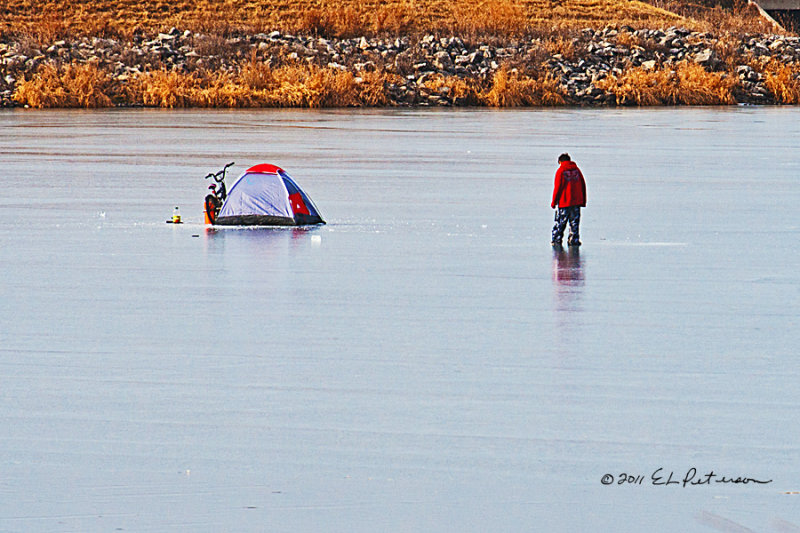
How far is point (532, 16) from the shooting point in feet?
202

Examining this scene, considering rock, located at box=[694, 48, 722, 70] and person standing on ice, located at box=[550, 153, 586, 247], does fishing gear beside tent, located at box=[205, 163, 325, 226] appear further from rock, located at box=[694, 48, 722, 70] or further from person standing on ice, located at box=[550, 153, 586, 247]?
rock, located at box=[694, 48, 722, 70]

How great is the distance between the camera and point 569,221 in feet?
47.3

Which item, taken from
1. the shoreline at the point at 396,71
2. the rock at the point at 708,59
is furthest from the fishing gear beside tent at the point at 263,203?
the rock at the point at 708,59

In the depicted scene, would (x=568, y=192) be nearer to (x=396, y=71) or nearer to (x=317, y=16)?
(x=396, y=71)

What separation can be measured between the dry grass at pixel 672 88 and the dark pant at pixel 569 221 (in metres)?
34.5

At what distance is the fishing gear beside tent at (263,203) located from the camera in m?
16.2

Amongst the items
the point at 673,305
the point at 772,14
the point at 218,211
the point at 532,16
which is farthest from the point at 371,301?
the point at 772,14

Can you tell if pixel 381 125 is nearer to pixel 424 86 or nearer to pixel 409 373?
pixel 424 86

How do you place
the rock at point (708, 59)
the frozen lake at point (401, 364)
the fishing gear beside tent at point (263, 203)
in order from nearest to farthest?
1. the frozen lake at point (401, 364)
2. the fishing gear beside tent at point (263, 203)
3. the rock at point (708, 59)

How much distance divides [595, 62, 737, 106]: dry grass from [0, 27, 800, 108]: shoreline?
4cm

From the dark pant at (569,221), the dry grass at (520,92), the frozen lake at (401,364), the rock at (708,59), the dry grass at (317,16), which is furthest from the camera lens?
the dry grass at (317,16)

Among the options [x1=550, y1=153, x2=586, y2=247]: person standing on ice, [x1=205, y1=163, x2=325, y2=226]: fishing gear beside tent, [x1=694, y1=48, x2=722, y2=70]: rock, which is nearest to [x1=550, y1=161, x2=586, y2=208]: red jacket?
[x1=550, y1=153, x2=586, y2=247]: person standing on ice

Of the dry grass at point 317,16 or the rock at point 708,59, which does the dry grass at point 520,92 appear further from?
the dry grass at point 317,16

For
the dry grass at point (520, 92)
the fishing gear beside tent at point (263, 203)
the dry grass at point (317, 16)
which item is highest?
the dry grass at point (317, 16)
